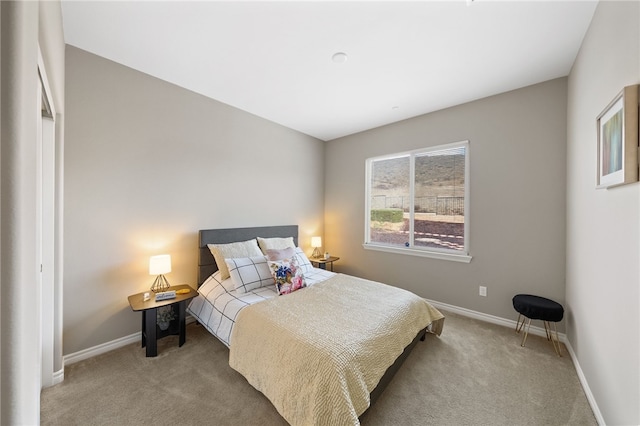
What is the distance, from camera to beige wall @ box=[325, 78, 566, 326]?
2.49m

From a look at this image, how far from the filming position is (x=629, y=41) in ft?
4.08

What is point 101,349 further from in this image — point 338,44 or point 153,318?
point 338,44

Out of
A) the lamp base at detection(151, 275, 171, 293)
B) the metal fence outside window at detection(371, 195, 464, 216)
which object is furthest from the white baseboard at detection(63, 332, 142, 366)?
the metal fence outside window at detection(371, 195, 464, 216)

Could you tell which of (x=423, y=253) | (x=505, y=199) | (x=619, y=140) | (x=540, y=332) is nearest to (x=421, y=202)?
(x=423, y=253)

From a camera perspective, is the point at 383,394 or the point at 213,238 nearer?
the point at 383,394

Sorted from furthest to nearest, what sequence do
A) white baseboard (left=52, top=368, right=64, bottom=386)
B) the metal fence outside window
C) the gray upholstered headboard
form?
the metal fence outside window, the gray upholstered headboard, white baseboard (left=52, top=368, right=64, bottom=386)

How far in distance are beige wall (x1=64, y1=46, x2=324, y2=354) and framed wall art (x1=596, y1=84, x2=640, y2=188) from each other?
3.33 meters

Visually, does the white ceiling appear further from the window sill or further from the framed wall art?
the window sill

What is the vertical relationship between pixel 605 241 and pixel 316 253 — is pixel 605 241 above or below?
Answer: above

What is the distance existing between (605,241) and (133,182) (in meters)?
3.78

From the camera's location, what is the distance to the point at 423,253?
333 cm

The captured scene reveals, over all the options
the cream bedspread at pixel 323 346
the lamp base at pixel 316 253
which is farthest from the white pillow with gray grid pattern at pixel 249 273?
the lamp base at pixel 316 253

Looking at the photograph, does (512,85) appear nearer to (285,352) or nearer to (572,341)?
(572,341)

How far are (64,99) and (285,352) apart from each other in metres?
2.68
